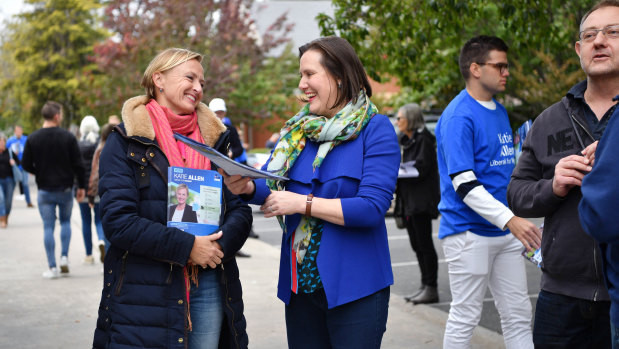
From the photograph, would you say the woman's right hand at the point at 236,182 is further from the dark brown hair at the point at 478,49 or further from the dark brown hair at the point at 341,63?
the dark brown hair at the point at 478,49

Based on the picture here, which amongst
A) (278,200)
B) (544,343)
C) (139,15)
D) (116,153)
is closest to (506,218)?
(544,343)

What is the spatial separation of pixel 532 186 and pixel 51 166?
6924mm

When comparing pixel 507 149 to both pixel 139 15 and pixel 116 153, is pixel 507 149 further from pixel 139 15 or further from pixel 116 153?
pixel 139 15

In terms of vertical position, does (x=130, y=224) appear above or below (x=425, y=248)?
above

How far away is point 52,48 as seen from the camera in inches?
1613

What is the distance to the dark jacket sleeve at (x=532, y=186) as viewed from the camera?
2857 mm

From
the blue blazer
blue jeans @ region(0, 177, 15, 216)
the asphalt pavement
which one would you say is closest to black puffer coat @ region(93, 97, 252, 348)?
the blue blazer

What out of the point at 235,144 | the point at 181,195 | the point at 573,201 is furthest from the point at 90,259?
the point at 573,201

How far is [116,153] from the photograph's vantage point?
2.95 m

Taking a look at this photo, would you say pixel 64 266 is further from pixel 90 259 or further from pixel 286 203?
pixel 286 203

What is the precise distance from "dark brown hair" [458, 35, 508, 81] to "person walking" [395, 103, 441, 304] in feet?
8.52

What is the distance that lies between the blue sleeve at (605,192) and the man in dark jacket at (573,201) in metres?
0.71

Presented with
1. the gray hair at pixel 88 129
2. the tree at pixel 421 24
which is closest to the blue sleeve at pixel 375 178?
the tree at pixel 421 24

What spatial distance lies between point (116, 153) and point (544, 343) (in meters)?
2.10
